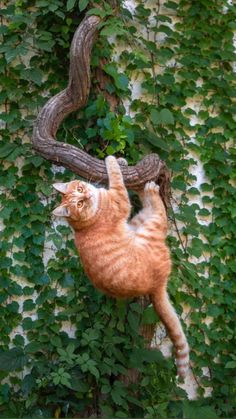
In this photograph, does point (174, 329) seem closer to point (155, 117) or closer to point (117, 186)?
point (117, 186)

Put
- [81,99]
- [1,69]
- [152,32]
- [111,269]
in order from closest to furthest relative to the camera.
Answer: [111,269], [81,99], [1,69], [152,32]

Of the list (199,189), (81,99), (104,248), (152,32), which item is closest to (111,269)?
(104,248)

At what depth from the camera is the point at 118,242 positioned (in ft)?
7.64

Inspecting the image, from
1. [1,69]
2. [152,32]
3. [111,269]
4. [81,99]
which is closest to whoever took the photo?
[111,269]

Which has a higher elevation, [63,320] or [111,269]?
[111,269]

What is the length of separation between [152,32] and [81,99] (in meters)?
1.06

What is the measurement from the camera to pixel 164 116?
3.46 m

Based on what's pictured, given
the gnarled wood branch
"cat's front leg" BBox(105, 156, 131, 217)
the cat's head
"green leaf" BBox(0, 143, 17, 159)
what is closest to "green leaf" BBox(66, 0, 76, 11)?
the gnarled wood branch

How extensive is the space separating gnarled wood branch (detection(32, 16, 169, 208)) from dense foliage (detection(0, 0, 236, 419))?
1.18ft

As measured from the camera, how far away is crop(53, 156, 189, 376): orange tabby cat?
90.7 inches

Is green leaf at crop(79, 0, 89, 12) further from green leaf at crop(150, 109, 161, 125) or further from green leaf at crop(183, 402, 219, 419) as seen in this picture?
green leaf at crop(183, 402, 219, 419)

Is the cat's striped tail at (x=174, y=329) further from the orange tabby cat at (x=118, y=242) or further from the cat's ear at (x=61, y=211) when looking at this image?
the cat's ear at (x=61, y=211)

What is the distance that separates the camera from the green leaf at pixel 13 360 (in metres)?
3.40

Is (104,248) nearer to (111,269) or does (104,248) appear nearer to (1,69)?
(111,269)
